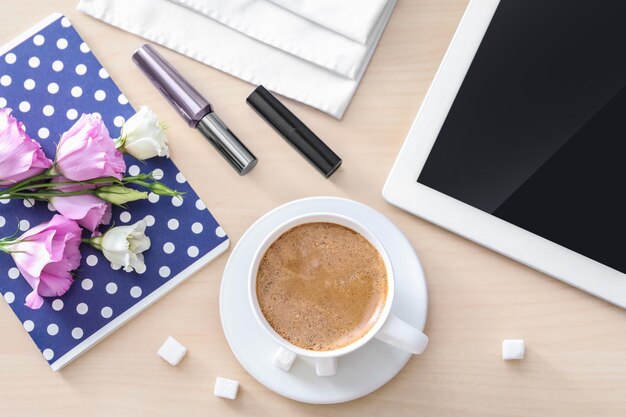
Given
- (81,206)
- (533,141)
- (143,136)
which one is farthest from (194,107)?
(533,141)

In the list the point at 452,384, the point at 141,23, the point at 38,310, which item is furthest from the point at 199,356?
the point at 141,23

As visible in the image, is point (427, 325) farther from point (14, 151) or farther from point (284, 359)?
point (14, 151)

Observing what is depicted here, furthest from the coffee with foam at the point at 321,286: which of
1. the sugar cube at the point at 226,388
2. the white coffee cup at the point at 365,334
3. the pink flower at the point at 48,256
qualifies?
the pink flower at the point at 48,256

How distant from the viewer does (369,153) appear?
0.74m

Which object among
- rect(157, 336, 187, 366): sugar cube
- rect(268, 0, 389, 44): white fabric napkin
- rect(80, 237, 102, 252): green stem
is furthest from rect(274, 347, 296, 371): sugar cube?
rect(268, 0, 389, 44): white fabric napkin

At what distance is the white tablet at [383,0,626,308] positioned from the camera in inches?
26.5

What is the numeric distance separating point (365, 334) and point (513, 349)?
186mm

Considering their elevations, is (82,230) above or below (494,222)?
above

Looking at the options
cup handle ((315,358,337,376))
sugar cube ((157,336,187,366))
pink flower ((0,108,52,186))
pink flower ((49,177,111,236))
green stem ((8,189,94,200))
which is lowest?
cup handle ((315,358,337,376))

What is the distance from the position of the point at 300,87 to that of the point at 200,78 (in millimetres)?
125

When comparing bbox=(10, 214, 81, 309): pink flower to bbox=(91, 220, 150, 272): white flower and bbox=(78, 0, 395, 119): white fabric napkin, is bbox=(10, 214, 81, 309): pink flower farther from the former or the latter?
bbox=(78, 0, 395, 119): white fabric napkin

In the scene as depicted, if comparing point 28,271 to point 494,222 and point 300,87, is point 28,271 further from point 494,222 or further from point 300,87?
point 494,222

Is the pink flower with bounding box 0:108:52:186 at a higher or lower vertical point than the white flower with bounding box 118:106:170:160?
higher

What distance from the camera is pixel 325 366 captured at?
2.18 feet
